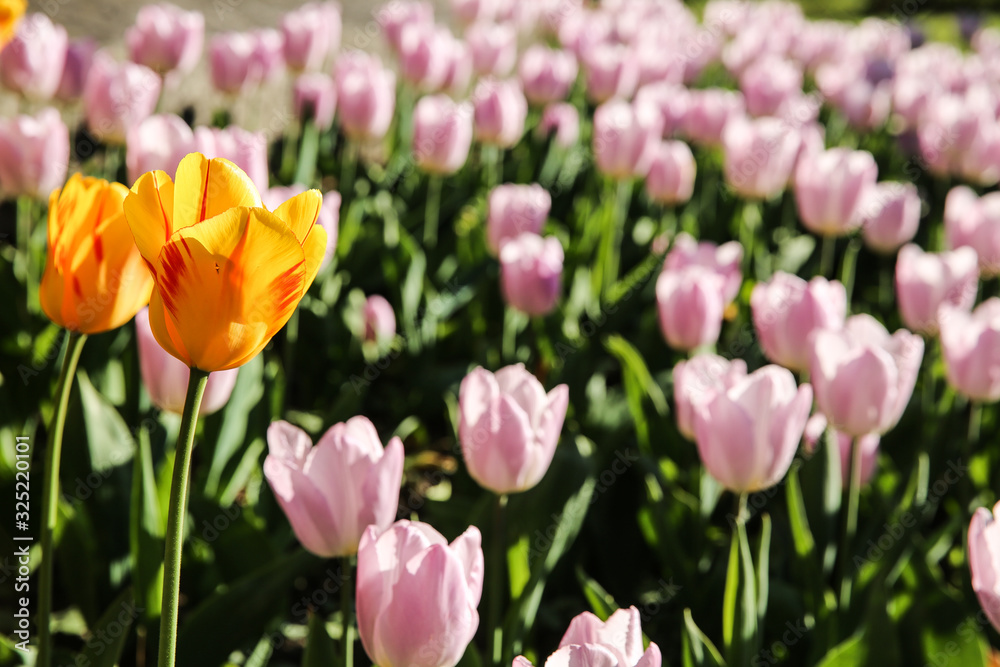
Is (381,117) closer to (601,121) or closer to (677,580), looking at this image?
(601,121)

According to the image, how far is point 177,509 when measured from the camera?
695mm

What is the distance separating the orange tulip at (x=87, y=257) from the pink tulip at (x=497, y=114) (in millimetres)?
2058

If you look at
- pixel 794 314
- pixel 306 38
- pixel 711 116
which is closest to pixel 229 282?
pixel 794 314

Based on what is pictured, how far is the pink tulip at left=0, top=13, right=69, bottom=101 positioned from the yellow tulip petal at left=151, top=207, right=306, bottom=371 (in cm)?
182

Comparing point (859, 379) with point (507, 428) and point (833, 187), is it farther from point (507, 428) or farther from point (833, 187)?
point (833, 187)

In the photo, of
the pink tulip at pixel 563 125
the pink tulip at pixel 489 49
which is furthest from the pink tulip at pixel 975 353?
the pink tulip at pixel 489 49

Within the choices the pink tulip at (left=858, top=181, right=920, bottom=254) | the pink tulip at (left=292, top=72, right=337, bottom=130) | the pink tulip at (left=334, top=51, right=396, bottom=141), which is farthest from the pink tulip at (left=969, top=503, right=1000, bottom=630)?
the pink tulip at (left=292, top=72, right=337, bottom=130)

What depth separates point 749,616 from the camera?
1176 millimetres

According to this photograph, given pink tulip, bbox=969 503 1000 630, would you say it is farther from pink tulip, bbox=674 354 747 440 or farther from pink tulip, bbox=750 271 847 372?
pink tulip, bbox=750 271 847 372

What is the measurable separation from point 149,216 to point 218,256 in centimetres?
8

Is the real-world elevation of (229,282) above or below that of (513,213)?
above

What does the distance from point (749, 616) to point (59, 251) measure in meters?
0.91

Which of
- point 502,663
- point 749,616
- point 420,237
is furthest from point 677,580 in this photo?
point 420,237

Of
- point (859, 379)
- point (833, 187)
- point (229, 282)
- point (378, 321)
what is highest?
point (229, 282)
